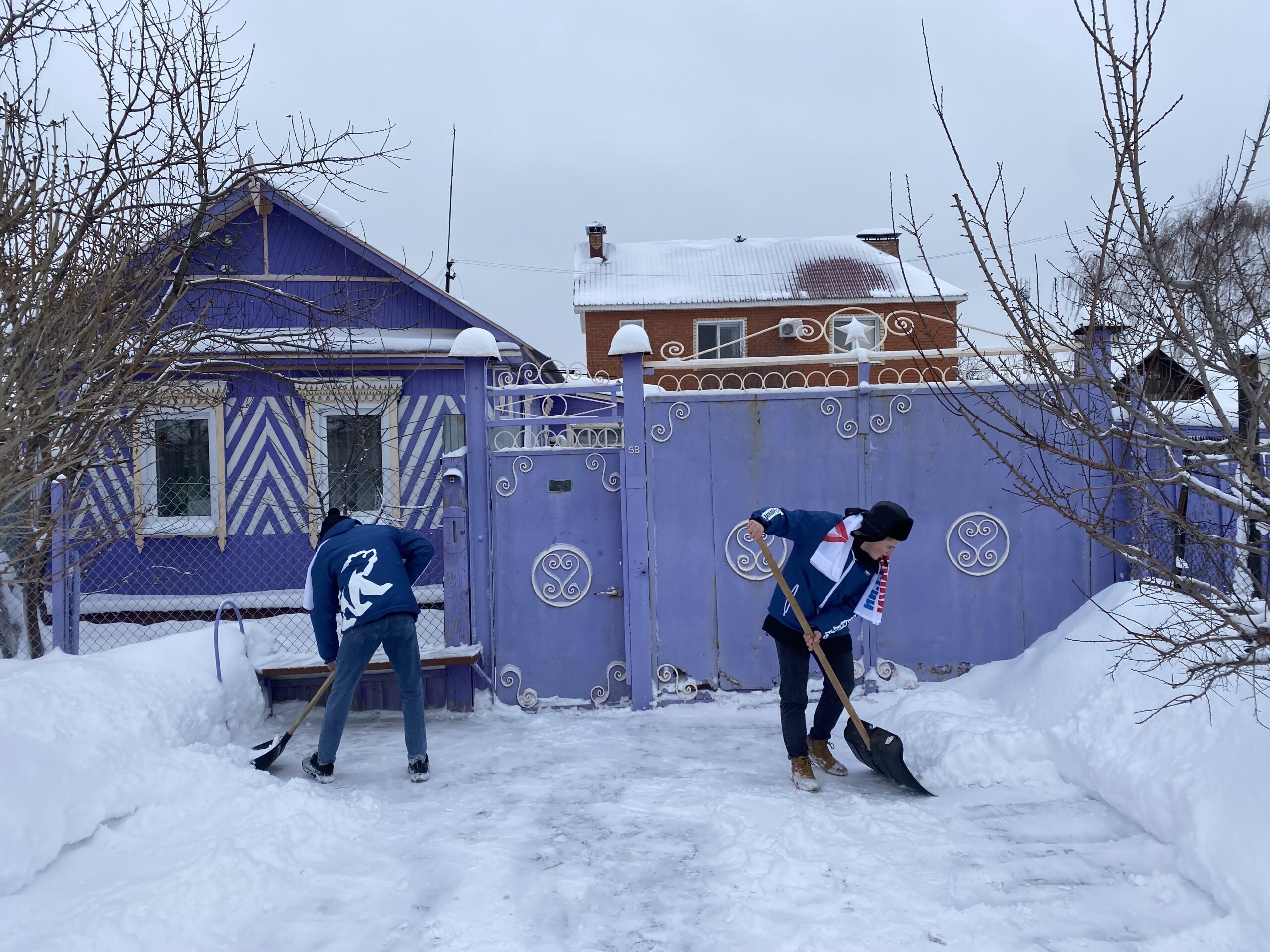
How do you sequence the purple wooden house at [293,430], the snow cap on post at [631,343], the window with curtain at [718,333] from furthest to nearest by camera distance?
the window with curtain at [718,333], the purple wooden house at [293,430], the snow cap on post at [631,343]

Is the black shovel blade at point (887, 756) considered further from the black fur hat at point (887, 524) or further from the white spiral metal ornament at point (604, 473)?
the white spiral metal ornament at point (604, 473)

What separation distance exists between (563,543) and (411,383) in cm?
479

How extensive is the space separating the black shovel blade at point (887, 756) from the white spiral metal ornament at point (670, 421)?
240 centimetres

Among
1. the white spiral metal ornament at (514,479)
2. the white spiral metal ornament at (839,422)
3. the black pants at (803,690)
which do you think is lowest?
the black pants at (803,690)

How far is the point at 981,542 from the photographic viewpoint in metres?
6.36

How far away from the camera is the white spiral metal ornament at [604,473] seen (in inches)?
251

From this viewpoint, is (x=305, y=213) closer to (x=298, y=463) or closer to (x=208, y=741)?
(x=298, y=463)

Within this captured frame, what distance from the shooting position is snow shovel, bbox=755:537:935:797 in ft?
14.8

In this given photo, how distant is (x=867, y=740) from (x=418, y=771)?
2.35 meters

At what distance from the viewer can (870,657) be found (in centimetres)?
636

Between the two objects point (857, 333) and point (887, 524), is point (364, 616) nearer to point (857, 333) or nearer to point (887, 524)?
point (887, 524)

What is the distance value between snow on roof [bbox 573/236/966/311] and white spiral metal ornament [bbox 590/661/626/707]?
15.7 m

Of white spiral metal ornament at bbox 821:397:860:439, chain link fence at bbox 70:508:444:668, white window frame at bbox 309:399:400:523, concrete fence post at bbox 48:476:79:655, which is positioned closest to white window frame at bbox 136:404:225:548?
chain link fence at bbox 70:508:444:668

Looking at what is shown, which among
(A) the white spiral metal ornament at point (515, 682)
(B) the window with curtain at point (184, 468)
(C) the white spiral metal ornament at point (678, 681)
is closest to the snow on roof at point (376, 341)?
(B) the window with curtain at point (184, 468)
